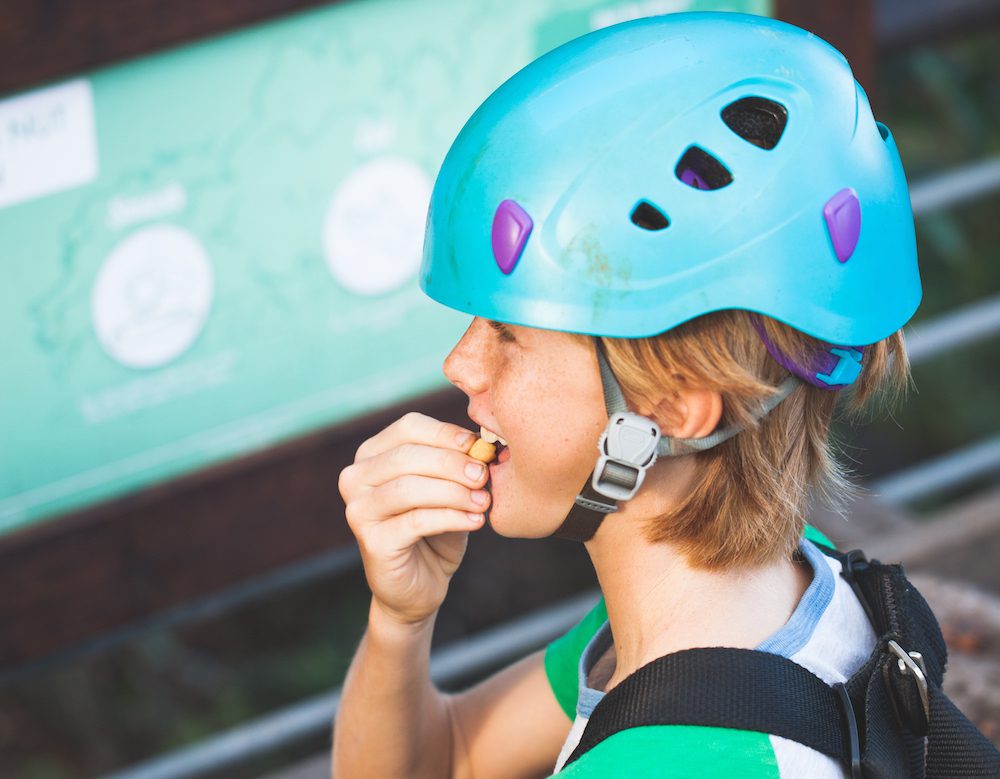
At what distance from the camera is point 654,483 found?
81.9 inches

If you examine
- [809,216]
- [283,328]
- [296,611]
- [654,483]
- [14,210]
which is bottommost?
[296,611]

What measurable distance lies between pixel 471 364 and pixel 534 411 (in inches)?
5.4

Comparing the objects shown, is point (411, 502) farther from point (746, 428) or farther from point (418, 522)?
point (746, 428)

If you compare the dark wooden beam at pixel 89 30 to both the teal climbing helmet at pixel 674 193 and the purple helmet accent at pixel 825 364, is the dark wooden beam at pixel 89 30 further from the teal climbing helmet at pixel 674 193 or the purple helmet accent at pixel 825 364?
the purple helmet accent at pixel 825 364

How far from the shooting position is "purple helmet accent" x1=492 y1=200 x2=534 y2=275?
6.21 feet

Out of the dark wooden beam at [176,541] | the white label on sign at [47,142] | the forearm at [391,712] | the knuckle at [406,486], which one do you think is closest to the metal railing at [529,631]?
the dark wooden beam at [176,541]

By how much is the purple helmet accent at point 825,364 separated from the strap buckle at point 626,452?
205mm

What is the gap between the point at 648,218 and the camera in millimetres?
1927

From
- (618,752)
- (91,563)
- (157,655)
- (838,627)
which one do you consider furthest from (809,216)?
A: (157,655)

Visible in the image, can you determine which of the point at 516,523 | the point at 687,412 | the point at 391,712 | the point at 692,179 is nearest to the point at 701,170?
the point at 692,179

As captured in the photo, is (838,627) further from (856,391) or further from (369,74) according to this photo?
(369,74)

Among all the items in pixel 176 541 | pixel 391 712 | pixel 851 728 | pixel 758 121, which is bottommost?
pixel 176 541

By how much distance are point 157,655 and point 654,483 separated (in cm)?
334

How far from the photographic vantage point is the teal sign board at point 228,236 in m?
2.93
